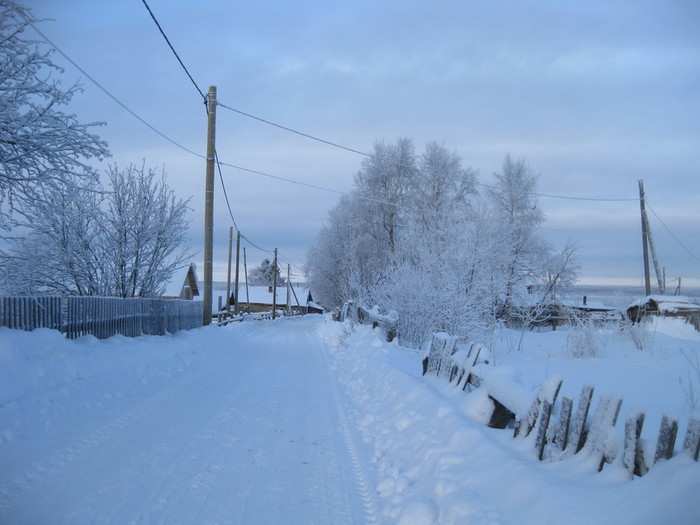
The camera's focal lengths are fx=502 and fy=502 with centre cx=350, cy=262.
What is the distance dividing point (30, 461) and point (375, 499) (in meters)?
3.44

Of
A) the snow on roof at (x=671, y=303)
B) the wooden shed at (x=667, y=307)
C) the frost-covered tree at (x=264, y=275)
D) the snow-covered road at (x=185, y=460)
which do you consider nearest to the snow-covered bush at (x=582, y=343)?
the snow-covered road at (x=185, y=460)

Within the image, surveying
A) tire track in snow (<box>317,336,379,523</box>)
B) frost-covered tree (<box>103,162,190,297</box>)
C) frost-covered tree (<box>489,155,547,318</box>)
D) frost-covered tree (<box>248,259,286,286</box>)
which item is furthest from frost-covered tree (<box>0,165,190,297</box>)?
frost-covered tree (<box>248,259,286,286</box>)

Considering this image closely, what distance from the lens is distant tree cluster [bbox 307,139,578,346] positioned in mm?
16250

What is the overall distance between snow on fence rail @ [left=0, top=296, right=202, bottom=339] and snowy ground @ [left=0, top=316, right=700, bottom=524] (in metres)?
0.57

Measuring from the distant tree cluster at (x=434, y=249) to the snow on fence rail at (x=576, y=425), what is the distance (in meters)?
9.85

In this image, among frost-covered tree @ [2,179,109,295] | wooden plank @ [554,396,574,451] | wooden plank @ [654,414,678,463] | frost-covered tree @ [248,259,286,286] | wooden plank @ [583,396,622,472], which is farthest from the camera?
frost-covered tree @ [248,259,286,286]

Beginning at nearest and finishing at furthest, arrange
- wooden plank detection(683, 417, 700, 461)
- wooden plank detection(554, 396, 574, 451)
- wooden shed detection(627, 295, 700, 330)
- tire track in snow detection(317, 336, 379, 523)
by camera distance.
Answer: wooden plank detection(683, 417, 700, 461), wooden plank detection(554, 396, 574, 451), tire track in snow detection(317, 336, 379, 523), wooden shed detection(627, 295, 700, 330)

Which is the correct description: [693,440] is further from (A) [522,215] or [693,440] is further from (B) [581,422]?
(A) [522,215]

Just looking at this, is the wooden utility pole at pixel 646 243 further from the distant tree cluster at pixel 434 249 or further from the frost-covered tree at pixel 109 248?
the frost-covered tree at pixel 109 248

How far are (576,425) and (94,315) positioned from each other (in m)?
11.0

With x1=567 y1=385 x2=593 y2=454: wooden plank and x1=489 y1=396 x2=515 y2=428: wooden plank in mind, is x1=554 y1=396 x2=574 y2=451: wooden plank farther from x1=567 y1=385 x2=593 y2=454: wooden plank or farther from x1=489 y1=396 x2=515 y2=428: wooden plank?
x1=489 y1=396 x2=515 y2=428: wooden plank

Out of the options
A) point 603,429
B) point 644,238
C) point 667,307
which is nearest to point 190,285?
point 644,238

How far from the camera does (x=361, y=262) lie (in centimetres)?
3931

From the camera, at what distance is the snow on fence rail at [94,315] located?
29.7 feet
